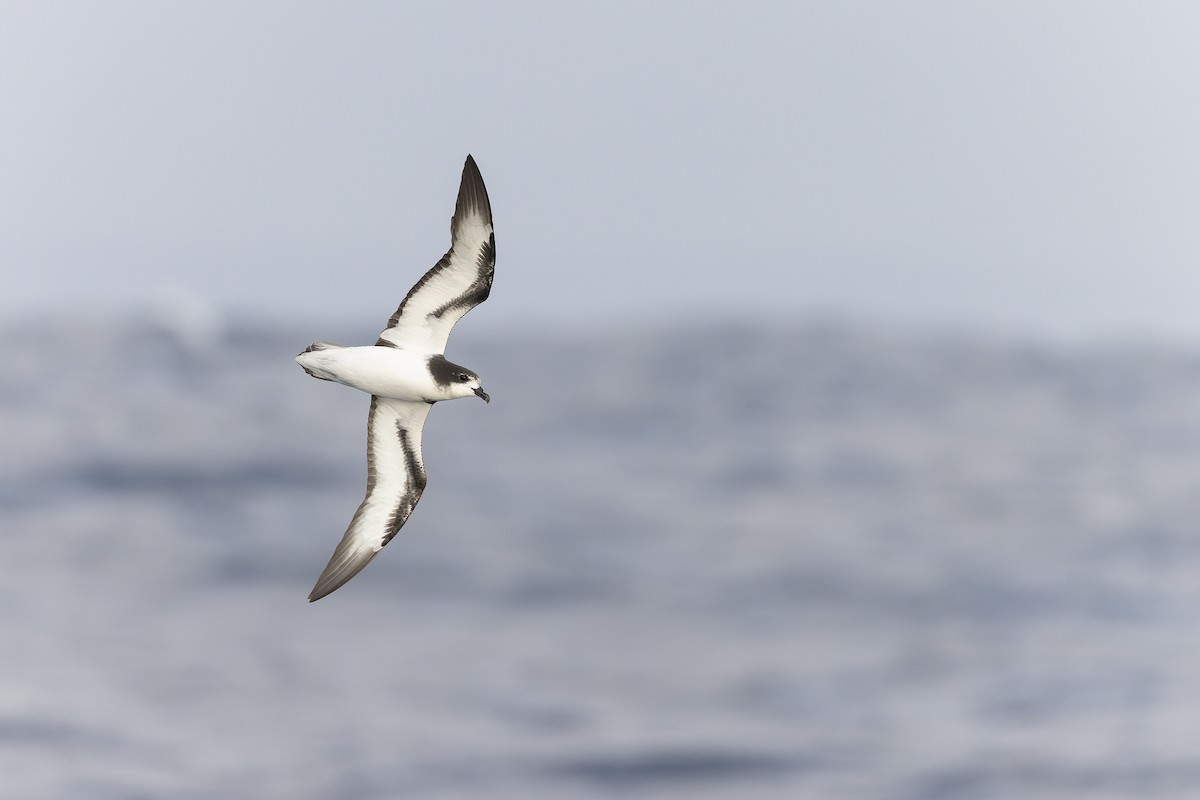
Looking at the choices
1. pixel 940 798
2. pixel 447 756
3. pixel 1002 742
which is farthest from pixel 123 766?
pixel 1002 742

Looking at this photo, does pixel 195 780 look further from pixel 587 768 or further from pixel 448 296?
pixel 448 296

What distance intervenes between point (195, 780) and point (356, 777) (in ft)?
74.1

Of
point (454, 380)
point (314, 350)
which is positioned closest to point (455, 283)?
point (454, 380)

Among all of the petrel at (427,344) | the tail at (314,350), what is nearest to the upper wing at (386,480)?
the petrel at (427,344)

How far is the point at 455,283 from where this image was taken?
15.1 metres

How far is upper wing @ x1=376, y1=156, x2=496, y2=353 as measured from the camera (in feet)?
48.6

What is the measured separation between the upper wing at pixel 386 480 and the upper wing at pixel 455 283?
1.10 meters

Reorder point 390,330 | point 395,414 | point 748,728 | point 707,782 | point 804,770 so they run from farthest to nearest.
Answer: point 748,728 → point 804,770 → point 707,782 → point 395,414 → point 390,330

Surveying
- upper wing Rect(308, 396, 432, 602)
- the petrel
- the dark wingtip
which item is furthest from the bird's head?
the dark wingtip

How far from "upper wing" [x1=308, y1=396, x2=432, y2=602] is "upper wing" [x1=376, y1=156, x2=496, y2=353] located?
3.62 feet

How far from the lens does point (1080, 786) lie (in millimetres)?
183500

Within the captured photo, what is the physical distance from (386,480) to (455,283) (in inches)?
118

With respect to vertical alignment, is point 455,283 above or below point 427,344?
above

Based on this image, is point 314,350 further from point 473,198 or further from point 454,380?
point 473,198
